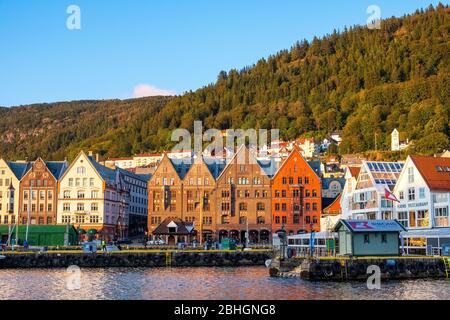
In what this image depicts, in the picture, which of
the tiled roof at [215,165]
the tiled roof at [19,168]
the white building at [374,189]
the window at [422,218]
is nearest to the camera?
the window at [422,218]

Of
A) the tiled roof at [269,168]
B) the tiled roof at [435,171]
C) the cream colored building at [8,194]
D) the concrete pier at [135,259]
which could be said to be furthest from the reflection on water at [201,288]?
the cream colored building at [8,194]

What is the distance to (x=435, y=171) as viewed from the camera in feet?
281

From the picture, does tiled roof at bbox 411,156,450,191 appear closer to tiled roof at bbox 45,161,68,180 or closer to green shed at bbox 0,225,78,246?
green shed at bbox 0,225,78,246

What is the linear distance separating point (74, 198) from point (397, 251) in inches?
3002

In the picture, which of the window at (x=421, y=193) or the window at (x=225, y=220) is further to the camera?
the window at (x=225, y=220)

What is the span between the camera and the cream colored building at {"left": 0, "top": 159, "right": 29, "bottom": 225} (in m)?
128

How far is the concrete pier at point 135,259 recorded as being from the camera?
84375 mm

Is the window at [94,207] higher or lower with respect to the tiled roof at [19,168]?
lower

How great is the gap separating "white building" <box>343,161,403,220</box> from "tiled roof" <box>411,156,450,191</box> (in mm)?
5872

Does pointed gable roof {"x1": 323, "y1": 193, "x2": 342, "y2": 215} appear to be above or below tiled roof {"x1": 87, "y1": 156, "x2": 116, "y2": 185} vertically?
below

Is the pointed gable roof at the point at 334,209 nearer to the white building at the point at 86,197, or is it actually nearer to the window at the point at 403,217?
the window at the point at 403,217

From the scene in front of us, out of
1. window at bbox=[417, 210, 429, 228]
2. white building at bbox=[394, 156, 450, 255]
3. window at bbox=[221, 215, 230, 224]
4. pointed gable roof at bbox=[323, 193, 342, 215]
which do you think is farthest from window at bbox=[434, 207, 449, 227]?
window at bbox=[221, 215, 230, 224]

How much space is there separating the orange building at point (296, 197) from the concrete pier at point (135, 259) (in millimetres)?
33946
